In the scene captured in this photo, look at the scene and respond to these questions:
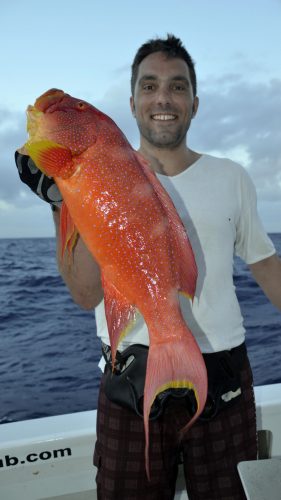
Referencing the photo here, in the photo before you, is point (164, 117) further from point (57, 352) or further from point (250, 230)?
point (57, 352)

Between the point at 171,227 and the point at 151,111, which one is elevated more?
the point at 151,111

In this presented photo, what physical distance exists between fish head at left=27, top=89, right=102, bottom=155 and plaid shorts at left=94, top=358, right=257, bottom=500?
1.42 meters

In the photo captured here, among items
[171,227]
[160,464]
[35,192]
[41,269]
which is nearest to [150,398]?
[171,227]

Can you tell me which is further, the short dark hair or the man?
the short dark hair

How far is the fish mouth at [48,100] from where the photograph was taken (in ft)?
4.18

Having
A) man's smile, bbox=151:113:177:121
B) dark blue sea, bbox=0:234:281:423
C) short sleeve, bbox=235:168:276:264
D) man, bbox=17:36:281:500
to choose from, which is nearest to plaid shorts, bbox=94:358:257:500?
man, bbox=17:36:281:500

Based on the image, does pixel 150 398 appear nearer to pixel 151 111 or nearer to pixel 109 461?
pixel 109 461

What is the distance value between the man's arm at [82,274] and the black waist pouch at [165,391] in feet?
1.15

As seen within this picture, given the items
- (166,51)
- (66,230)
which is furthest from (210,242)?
(66,230)

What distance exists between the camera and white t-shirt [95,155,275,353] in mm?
2277

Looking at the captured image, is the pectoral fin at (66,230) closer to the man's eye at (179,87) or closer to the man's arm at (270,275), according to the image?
the man's eye at (179,87)

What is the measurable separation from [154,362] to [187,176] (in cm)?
126

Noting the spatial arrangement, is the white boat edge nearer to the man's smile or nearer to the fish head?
the man's smile

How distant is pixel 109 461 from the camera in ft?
7.41
